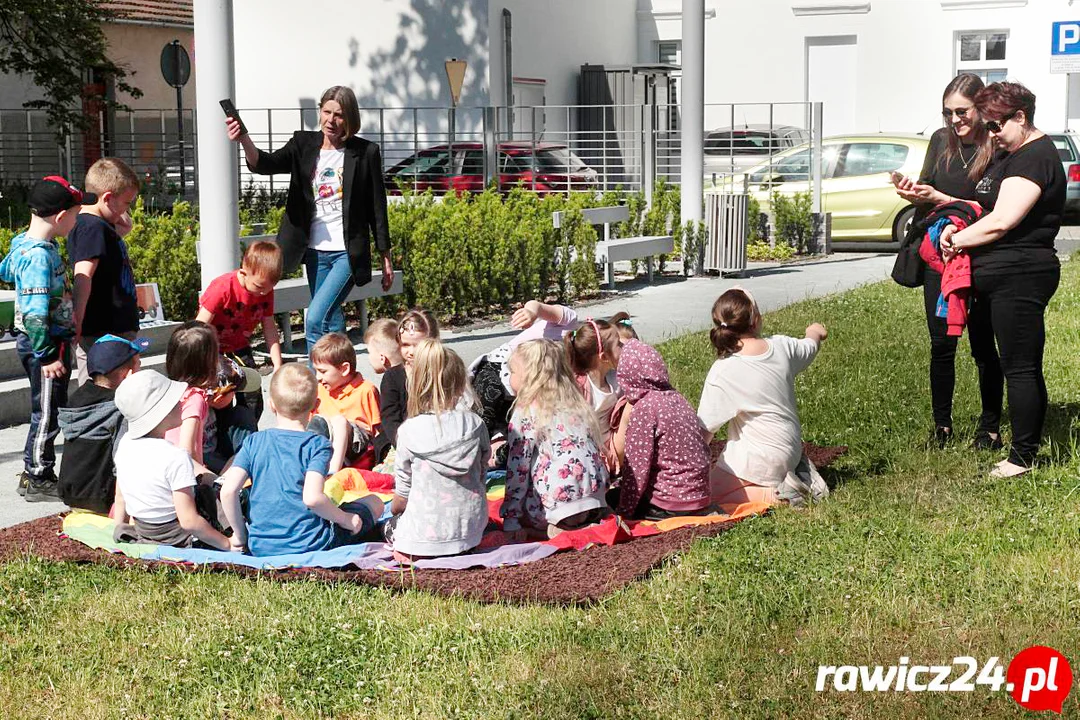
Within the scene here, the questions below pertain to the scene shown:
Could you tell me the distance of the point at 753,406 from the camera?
677 cm

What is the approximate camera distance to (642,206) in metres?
17.6

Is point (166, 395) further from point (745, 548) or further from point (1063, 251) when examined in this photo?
point (1063, 251)

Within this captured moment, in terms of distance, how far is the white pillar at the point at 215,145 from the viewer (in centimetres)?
930

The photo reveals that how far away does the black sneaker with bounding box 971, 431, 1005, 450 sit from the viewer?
7652 mm

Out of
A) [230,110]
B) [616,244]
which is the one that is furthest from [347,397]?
[616,244]

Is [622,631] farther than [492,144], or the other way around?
[492,144]

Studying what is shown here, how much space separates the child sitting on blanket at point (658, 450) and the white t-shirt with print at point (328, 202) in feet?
8.00

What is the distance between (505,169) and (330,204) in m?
15.1

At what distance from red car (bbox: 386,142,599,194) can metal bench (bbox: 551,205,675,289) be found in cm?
572

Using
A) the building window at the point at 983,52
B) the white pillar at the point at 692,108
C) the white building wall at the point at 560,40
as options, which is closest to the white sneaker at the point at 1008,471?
the white pillar at the point at 692,108

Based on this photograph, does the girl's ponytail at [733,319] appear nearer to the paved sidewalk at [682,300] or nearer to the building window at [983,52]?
the paved sidewalk at [682,300]

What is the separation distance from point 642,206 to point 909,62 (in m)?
15.4

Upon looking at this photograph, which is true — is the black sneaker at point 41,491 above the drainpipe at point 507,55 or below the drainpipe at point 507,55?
below

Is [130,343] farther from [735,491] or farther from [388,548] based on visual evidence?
[735,491]
